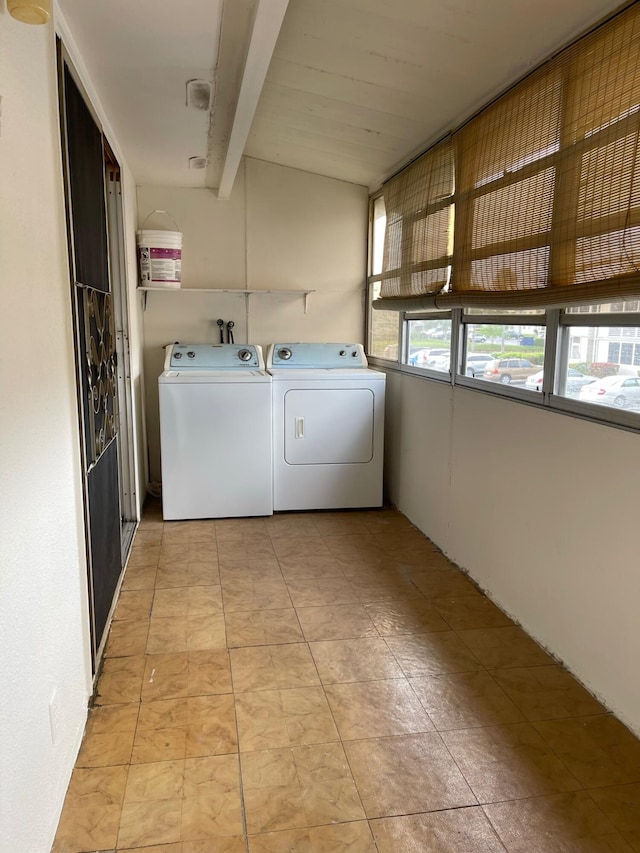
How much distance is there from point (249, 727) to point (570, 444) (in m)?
1.50

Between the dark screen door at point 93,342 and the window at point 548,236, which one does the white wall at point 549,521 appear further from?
the dark screen door at point 93,342

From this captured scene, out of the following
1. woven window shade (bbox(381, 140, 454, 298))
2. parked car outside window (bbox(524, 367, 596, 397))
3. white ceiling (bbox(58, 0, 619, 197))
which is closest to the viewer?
white ceiling (bbox(58, 0, 619, 197))

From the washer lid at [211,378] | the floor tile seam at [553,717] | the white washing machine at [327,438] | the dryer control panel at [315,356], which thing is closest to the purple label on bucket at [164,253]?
the washer lid at [211,378]

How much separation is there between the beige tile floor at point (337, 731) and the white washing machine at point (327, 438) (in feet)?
3.60

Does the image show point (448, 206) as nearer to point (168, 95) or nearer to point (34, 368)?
point (168, 95)

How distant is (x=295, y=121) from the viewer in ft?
11.9

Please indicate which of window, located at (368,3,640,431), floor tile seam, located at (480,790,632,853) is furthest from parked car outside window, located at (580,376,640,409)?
floor tile seam, located at (480,790,632,853)

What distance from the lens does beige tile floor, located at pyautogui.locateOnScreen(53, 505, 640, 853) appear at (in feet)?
5.46

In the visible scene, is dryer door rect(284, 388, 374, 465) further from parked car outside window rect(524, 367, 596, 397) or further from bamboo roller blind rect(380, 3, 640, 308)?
parked car outside window rect(524, 367, 596, 397)

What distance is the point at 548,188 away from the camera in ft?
7.76

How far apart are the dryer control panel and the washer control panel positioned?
134 millimetres

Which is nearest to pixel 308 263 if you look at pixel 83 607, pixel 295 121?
pixel 295 121

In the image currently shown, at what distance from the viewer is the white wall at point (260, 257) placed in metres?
4.57

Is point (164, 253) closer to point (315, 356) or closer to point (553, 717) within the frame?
point (315, 356)
